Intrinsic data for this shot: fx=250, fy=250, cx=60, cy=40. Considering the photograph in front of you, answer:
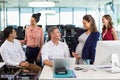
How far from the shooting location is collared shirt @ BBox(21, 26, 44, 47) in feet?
17.4

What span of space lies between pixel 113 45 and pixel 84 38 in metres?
1.28

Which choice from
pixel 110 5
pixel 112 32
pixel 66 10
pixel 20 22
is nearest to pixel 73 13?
pixel 66 10

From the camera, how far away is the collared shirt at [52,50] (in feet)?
12.6

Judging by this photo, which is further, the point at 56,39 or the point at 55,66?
the point at 56,39

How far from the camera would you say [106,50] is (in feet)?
9.66

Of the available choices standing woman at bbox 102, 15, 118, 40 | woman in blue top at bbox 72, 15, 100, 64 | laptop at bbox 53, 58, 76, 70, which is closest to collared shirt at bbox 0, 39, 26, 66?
woman in blue top at bbox 72, 15, 100, 64

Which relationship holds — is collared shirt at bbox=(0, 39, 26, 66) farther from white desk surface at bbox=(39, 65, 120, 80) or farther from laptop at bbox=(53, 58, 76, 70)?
laptop at bbox=(53, 58, 76, 70)

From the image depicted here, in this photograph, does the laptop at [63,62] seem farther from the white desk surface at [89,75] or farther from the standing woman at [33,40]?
the standing woman at [33,40]

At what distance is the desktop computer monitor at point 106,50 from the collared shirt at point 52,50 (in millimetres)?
1010

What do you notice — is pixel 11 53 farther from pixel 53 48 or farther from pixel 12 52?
pixel 53 48

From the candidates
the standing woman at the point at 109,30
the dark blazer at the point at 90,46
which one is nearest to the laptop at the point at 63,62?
the dark blazer at the point at 90,46

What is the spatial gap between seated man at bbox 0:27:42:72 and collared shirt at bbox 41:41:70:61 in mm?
717

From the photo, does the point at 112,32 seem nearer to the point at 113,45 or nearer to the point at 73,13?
the point at 113,45

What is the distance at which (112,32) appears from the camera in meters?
4.86
